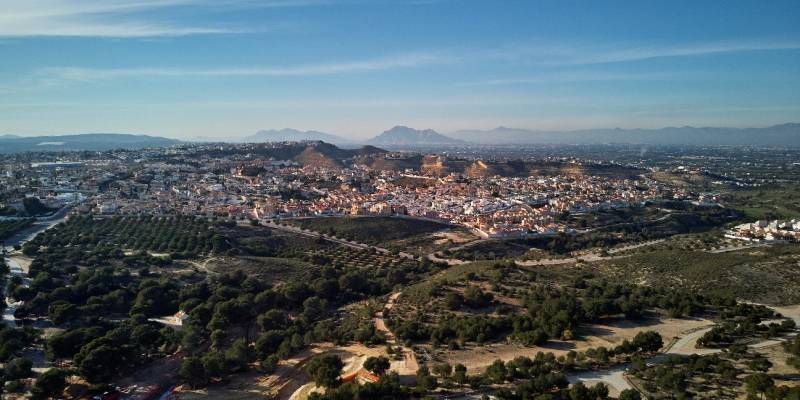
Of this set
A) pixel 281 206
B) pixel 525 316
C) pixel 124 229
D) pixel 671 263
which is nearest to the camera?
pixel 525 316

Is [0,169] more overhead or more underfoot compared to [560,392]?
more overhead

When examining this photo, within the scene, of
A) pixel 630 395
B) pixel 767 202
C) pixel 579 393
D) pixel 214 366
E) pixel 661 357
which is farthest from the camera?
pixel 767 202

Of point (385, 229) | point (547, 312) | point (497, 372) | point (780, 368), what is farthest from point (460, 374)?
point (385, 229)

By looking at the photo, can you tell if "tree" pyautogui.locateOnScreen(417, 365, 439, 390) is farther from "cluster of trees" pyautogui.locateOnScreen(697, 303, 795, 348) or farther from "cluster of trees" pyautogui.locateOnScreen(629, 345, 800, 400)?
"cluster of trees" pyautogui.locateOnScreen(697, 303, 795, 348)

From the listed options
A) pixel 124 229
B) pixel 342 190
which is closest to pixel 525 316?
pixel 124 229

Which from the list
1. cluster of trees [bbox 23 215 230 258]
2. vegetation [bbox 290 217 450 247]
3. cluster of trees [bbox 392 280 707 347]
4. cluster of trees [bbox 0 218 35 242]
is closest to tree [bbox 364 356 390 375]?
cluster of trees [bbox 392 280 707 347]

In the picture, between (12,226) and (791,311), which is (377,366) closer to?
(791,311)

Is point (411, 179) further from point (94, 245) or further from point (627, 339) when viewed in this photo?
point (627, 339)

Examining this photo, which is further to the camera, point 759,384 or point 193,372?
point 193,372
